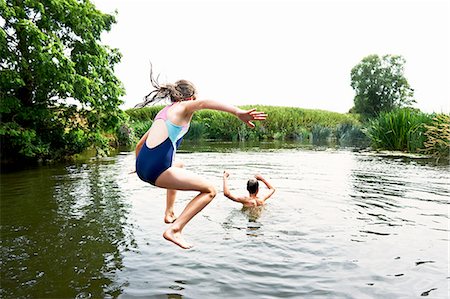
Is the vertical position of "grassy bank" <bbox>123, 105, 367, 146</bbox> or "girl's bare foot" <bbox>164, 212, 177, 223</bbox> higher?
"grassy bank" <bbox>123, 105, 367, 146</bbox>

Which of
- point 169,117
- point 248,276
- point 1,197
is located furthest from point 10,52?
point 248,276

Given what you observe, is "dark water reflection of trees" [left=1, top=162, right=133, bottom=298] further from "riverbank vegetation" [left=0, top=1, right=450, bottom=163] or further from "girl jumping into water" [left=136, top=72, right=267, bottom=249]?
"riverbank vegetation" [left=0, top=1, right=450, bottom=163]

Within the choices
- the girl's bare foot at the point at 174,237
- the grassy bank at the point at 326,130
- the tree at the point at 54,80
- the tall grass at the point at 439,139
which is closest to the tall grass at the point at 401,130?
the grassy bank at the point at 326,130

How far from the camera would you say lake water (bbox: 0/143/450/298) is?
3.94 meters

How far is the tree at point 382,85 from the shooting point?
50438mm

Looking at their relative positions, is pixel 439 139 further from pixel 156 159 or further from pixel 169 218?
pixel 156 159

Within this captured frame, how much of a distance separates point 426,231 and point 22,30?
43.3ft

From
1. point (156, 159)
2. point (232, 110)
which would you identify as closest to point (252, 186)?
point (156, 159)

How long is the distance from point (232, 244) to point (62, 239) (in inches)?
94.4

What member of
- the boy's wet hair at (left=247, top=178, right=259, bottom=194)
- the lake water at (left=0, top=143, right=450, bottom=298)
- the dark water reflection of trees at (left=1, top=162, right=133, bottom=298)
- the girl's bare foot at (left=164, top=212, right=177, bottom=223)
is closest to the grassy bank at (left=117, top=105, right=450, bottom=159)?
the lake water at (left=0, top=143, right=450, bottom=298)

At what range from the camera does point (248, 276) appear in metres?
4.17

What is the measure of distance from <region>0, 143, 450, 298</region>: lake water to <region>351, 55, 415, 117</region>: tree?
43.9 metres

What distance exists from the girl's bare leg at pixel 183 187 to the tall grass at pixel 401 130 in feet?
54.7

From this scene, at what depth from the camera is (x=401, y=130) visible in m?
19.8
